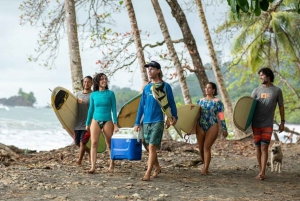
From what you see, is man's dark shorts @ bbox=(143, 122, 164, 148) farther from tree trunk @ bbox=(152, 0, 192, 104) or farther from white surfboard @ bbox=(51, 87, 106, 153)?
tree trunk @ bbox=(152, 0, 192, 104)

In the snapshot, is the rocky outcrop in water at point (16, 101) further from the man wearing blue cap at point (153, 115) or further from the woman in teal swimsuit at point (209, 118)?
the man wearing blue cap at point (153, 115)

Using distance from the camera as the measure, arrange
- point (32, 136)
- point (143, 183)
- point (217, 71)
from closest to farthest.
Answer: point (143, 183) → point (217, 71) → point (32, 136)

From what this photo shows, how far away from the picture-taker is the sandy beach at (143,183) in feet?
22.2

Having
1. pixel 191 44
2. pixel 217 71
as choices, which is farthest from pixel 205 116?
pixel 217 71

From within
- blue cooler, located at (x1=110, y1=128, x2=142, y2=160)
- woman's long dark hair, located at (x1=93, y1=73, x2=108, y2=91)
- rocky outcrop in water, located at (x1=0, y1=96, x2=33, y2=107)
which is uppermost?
rocky outcrop in water, located at (x1=0, y1=96, x2=33, y2=107)

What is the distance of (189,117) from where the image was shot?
29.9 ft

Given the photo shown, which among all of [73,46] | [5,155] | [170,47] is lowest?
[5,155]

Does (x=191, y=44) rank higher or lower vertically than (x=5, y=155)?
higher

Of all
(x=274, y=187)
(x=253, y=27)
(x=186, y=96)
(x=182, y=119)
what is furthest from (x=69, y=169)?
(x=253, y=27)

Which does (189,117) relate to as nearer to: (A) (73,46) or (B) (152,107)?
(B) (152,107)

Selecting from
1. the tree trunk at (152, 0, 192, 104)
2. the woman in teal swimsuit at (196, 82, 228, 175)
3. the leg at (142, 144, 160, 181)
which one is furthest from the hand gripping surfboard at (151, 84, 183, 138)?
the tree trunk at (152, 0, 192, 104)

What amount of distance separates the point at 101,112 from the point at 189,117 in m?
1.62

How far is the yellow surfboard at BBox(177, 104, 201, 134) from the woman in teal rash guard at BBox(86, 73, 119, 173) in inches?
54.6

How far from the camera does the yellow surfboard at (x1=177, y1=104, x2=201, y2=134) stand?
892cm
